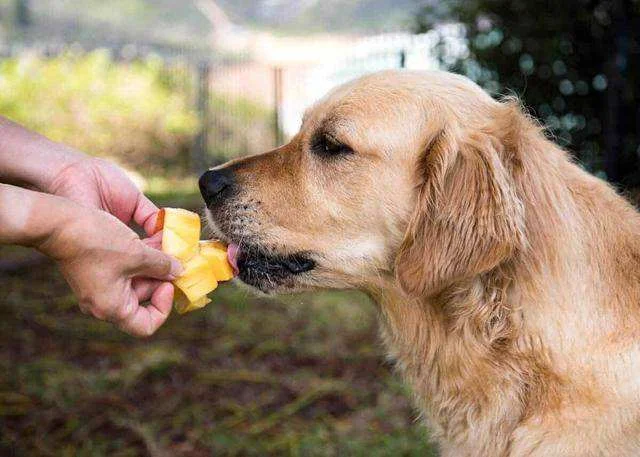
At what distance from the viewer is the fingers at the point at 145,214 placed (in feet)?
9.54

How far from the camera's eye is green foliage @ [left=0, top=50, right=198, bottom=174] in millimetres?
14680

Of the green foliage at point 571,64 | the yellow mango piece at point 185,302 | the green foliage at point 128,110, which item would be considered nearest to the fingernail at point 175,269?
the yellow mango piece at point 185,302

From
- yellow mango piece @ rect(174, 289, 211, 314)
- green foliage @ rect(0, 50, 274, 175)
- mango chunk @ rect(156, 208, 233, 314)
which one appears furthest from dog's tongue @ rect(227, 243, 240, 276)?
green foliage @ rect(0, 50, 274, 175)

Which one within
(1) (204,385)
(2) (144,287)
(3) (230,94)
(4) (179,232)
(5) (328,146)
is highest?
(5) (328,146)

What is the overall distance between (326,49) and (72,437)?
13.4 metres

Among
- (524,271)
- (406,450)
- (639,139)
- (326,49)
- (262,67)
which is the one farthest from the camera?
(262,67)

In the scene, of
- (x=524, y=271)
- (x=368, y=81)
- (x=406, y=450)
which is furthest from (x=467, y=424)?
(x=406, y=450)

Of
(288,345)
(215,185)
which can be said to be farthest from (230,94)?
(215,185)

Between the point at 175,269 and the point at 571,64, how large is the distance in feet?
13.4

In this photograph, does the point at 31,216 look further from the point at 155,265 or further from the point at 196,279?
the point at 196,279

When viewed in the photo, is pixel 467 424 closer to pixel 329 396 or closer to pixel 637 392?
pixel 637 392

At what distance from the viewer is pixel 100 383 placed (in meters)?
5.04

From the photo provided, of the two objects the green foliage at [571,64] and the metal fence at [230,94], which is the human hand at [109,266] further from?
the metal fence at [230,94]

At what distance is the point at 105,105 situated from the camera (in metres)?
15.4
